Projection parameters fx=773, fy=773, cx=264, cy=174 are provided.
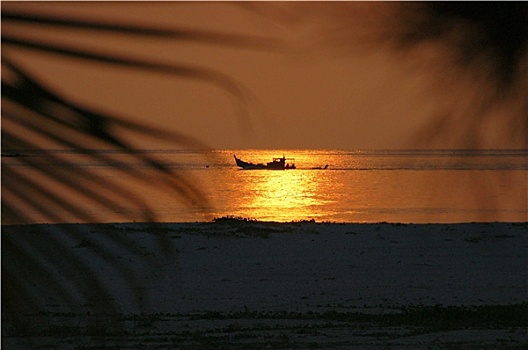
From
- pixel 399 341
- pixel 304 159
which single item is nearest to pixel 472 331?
pixel 399 341

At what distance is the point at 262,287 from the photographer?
13750mm

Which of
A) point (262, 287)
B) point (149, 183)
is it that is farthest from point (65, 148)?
point (262, 287)

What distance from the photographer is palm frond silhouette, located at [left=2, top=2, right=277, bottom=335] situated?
66 centimetres

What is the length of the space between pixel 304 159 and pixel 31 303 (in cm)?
8994

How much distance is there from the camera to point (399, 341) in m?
9.55

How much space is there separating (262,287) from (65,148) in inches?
521

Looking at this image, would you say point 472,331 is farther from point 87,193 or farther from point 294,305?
point 87,193

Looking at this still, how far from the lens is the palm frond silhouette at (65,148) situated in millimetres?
656

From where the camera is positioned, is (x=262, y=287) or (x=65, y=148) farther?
(x=262, y=287)

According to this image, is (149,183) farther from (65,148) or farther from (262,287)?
(262,287)

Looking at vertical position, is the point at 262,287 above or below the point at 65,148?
above

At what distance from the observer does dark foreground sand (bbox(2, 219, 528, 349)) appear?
709 mm

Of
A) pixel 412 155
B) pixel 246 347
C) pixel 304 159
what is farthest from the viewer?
pixel 304 159

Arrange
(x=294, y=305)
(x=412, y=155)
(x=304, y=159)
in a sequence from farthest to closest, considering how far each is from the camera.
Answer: (x=304, y=159)
(x=294, y=305)
(x=412, y=155)
